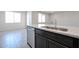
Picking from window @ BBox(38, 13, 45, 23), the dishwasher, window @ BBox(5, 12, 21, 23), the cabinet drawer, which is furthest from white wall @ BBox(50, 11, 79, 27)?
window @ BBox(5, 12, 21, 23)

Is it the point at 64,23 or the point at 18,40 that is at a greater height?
the point at 64,23

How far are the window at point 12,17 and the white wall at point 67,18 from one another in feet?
2.09

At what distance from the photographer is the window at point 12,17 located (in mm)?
1362

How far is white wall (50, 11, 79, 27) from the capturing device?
1.57 m

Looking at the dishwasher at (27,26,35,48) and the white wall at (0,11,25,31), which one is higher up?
the white wall at (0,11,25,31)

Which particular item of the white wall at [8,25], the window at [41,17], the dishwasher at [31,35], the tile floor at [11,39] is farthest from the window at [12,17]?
the dishwasher at [31,35]

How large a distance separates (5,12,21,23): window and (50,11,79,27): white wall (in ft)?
2.09

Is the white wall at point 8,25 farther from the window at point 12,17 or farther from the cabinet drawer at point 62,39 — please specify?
the cabinet drawer at point 62,39

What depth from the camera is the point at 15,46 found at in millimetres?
1519

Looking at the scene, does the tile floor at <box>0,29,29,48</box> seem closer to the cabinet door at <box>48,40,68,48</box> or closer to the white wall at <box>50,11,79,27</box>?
the cabinet door at <box>48,40,68,48</box>
